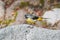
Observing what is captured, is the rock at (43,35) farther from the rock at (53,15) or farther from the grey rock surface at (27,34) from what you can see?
the rock at (53,15)

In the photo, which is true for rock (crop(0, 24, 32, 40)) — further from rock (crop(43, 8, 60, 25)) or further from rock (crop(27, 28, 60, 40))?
rock (crop(43, 8, 60, 25))

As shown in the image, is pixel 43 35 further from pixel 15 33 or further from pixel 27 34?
pixel 15 33

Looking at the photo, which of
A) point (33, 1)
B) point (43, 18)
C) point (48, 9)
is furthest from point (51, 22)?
point (33, 1)

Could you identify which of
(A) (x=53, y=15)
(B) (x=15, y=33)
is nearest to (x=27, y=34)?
(B) (x=15, y=33)

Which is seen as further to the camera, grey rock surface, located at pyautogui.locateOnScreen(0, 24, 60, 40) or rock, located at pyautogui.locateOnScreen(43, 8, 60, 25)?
rock, located at pyautogui.locateOnScreen(43, 8, 60, 25)

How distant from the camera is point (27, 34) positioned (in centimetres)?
236

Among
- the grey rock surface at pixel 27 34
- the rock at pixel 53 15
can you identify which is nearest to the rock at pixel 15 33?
the grey rock surface at pixel 27 34

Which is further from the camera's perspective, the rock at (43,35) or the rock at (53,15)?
the rock at (53,15)

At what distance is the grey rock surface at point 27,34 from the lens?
2.33m

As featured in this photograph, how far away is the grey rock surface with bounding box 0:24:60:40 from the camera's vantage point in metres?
2.33

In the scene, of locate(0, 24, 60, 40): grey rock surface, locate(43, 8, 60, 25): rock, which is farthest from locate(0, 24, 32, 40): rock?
locate(43, 8, 60, 25): rock

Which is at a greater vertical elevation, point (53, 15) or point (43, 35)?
point (43, 35)

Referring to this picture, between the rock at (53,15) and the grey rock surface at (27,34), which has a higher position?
the grey rock surface at (27,34)

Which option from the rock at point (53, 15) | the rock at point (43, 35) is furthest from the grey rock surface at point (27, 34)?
the rock at point (53, 15)
